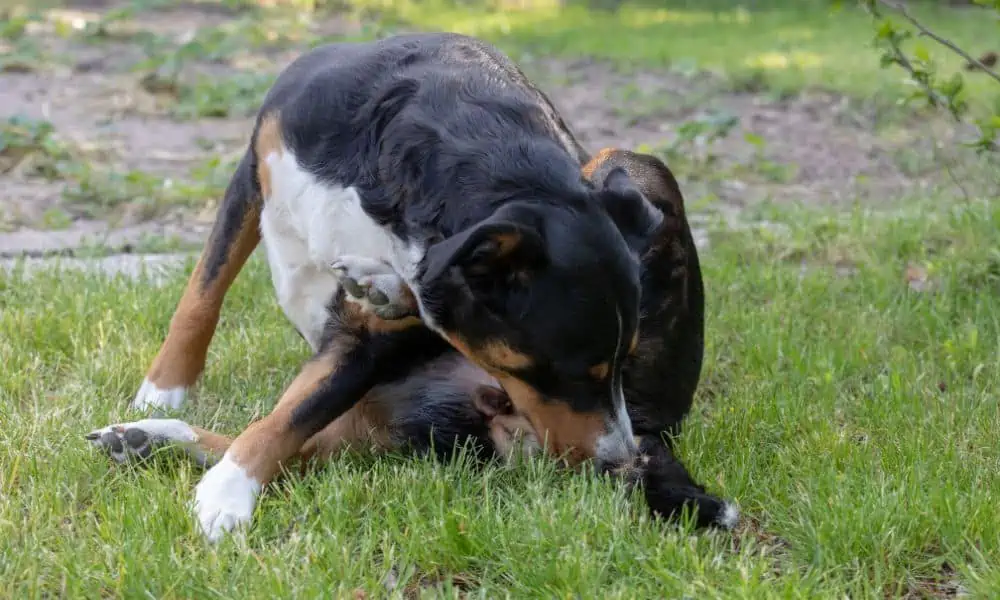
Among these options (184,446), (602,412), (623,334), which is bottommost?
(184,446)

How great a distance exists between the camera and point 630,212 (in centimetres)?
298

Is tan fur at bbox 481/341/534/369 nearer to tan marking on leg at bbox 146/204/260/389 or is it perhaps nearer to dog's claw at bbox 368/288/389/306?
dog's claw at bbox 368/288/389/306

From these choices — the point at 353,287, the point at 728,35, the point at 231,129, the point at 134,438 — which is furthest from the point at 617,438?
the point at 728,35

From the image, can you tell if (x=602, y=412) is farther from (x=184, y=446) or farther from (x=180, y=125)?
(x=180, y=125)

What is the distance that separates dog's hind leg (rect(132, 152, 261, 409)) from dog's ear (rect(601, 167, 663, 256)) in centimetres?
119

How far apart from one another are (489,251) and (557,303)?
223 mm

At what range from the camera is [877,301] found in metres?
4.69

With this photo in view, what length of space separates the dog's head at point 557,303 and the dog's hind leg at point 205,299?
0.90 meters

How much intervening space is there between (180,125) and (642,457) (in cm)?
613

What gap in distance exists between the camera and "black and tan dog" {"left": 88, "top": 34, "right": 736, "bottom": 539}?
2.80m

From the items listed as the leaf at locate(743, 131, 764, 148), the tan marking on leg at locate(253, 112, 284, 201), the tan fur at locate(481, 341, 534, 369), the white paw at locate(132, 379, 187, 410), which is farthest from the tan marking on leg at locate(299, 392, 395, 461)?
the leaf at locate(743, 131, 764, 148)

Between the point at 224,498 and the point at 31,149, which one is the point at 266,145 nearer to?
the point at 224,498

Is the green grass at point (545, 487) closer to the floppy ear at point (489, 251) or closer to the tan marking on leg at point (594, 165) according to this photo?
the floppy ear at point (489, 251)

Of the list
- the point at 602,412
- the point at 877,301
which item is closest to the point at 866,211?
the point at 877,301
